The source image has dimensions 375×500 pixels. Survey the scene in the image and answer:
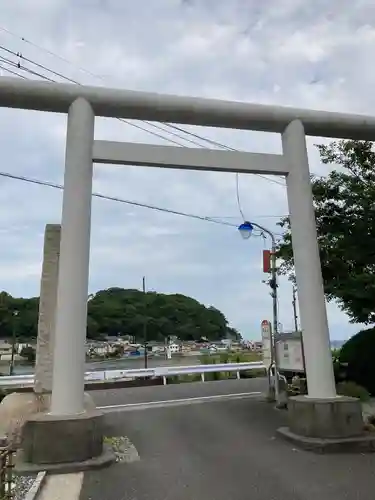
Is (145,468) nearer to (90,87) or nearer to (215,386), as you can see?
(90,87)

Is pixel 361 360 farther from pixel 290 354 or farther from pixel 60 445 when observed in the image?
pixel 60 445

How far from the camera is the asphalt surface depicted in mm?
5051

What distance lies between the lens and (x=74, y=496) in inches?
197

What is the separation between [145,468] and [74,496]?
1.33 m

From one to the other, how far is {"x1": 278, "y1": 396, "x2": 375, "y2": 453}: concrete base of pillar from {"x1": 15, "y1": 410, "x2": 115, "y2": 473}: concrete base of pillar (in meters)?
3.02

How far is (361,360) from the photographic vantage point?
1207cm

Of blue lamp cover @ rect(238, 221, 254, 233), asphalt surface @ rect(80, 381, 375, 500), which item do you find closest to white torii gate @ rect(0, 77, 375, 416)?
asphalt surface @ rect(80, 381, 375, 500)

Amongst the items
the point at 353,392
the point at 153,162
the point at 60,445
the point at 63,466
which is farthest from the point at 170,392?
the point at 153,162

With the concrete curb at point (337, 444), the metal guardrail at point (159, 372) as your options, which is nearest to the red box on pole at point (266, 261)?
the metal guardrail at point (159, 372)

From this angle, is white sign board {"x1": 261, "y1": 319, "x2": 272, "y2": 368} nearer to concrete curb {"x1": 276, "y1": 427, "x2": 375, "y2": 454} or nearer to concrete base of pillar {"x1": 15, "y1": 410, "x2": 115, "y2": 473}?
concrete curb {"x1": 276, "y1": 427, "x2": 375, "y2": 454}

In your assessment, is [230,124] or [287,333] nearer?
[230,124]

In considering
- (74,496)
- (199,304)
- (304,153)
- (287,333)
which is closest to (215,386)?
(287,333)

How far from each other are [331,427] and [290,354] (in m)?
3.03

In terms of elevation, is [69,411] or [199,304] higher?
[199,304]
